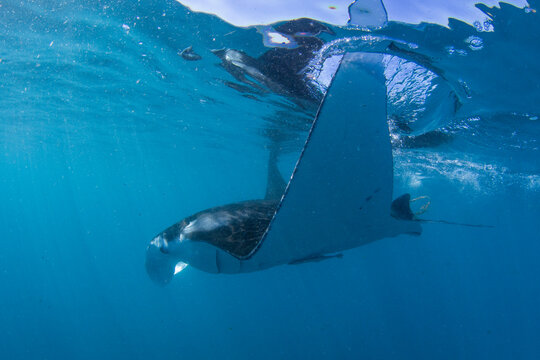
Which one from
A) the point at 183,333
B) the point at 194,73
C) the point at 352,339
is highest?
the point at 194,73

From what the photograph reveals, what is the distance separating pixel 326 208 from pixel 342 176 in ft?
1.63

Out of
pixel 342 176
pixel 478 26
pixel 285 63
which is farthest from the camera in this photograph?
pixel 285 63

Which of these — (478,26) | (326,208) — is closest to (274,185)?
(326,208)

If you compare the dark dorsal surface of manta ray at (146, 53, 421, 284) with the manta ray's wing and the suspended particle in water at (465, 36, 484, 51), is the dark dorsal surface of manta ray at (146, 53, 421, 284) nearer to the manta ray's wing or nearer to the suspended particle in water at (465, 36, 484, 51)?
the manta ray's wing

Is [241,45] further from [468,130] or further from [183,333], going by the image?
[183,333]

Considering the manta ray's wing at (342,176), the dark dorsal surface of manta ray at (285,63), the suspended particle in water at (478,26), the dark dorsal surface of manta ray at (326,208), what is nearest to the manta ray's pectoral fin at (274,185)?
the dark dorsal surface of manta ray at (285,63)

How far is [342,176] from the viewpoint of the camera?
3369mm

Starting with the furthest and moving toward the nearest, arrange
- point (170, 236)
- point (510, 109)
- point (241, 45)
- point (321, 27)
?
point (510, 109) < point (241, 45) < point (321, 27) < point (170, 236)

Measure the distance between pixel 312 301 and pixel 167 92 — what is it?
76.4 feet

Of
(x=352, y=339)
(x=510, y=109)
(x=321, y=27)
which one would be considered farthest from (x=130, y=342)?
(x=510, y=109)

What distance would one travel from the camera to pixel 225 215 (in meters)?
4.43

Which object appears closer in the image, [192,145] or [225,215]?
[225,215]

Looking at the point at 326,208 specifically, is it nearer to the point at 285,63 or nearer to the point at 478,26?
the point at 478,26

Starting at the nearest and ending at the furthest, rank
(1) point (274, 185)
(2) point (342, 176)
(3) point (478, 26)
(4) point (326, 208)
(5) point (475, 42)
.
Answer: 1. (2) point (342, 176)
2. (4) point (326, 208)
3. (3) point (478, 26)
4. (5) point (475, 42)
5. (1) point (274, 185)
